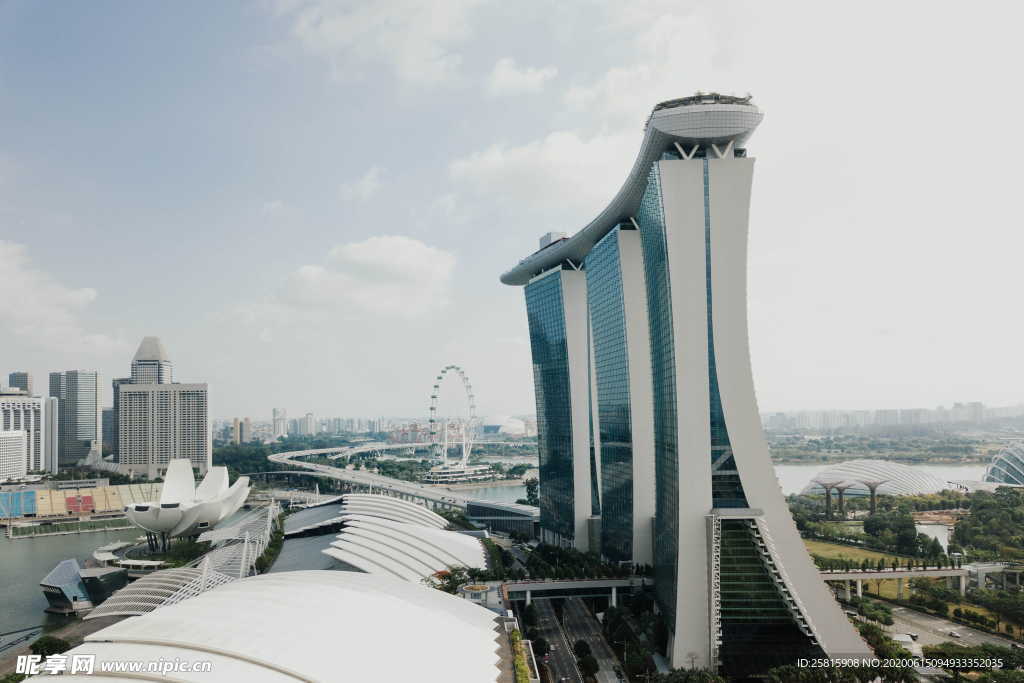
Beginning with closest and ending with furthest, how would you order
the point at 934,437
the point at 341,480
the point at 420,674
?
the point at 420,674 < the point at 341,480 < the point at 934,437

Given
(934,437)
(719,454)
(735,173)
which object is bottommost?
(934,437)

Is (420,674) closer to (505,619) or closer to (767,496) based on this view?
(505,619)

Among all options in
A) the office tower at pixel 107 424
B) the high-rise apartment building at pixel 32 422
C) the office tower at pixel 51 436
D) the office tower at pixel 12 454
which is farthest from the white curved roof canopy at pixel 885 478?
the office tower at pixel 107 424

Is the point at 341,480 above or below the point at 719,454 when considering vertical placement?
below

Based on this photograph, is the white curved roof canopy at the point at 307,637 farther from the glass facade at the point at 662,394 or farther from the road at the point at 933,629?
the road at the point at 933,629

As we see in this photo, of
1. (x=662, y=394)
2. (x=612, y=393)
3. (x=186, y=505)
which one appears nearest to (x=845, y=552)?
(x=612, y=393)

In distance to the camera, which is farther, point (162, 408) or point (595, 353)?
point (162, 408)

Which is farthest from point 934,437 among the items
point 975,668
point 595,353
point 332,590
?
point 332,590
